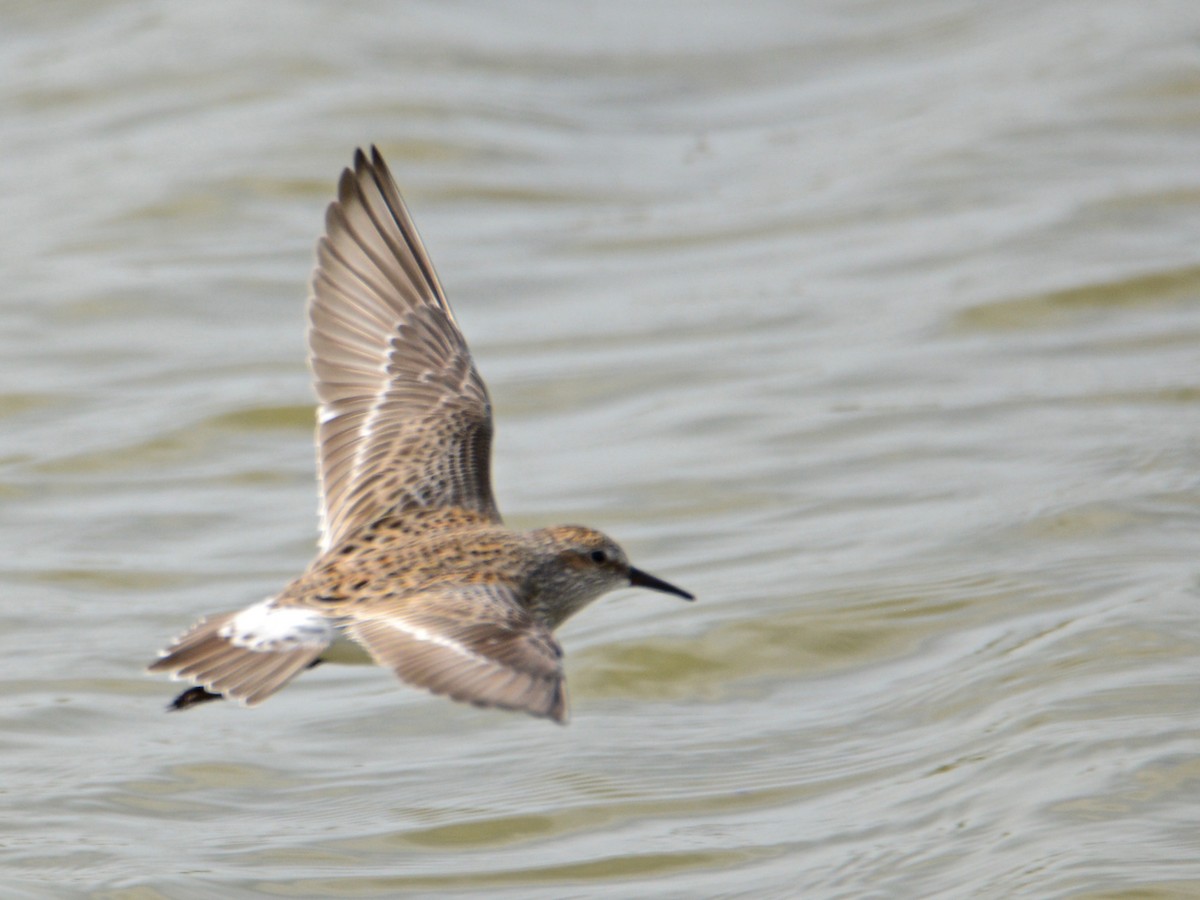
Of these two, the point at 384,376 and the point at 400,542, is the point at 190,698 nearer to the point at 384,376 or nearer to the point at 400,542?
the point at 400,542

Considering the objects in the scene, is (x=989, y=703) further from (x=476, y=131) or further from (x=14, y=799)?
(x=476, y=131)

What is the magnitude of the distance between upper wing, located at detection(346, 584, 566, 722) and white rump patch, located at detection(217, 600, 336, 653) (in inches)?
3.3

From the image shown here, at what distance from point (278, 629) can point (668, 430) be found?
4.40m

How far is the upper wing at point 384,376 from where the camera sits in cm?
624

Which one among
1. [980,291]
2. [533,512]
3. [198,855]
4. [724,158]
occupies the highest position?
[724,158]

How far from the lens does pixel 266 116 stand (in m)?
12.3

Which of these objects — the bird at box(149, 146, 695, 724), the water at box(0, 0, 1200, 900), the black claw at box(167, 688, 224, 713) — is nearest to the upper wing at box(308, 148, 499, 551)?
the bird at box(149, 146, 695, 724)

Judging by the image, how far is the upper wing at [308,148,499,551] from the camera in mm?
6242

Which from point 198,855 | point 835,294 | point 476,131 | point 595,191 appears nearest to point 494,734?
point 198,855

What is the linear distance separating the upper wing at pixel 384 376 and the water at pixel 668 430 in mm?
→ 1019

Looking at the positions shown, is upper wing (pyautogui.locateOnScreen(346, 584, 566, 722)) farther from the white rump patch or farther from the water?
the water

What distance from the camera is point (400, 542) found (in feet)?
19.0

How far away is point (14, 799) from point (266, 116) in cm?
674

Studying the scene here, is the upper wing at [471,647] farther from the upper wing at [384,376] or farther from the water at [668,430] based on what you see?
the water at [668,430]
